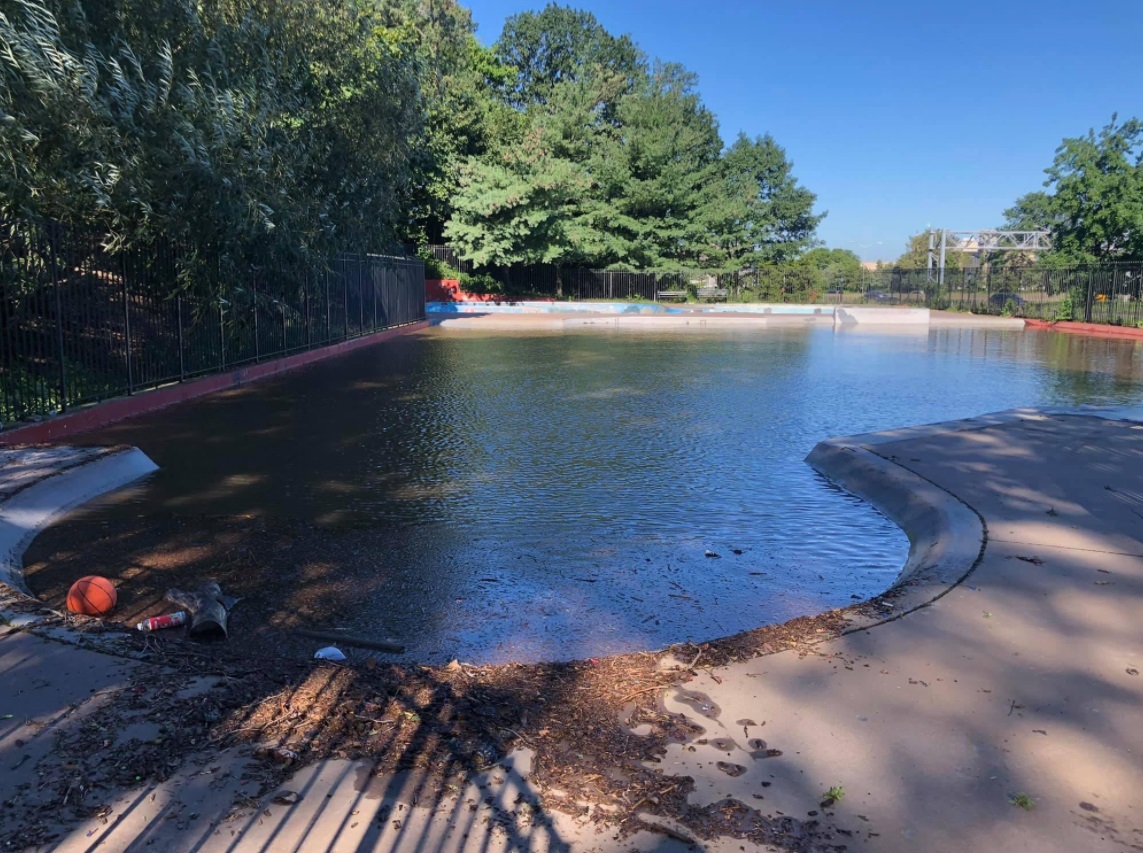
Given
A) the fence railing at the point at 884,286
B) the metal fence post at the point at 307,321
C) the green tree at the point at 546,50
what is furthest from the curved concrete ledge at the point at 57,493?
the green tree at the point at 546,50

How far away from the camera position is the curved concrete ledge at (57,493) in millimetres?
6227

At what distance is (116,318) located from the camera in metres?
12.2

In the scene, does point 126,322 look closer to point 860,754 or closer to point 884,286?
point 860,754

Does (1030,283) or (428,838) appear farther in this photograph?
(1030,283)

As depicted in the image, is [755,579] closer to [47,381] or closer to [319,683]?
[319,683]

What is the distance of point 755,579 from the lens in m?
6.02

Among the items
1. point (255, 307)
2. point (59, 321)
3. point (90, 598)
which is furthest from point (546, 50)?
point (90, 598)

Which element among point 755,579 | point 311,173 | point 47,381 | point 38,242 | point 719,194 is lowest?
point 755,579

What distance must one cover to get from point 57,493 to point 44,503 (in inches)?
11.1

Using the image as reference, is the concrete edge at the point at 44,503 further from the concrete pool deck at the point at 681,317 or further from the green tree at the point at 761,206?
the green tree at the point at 761,206

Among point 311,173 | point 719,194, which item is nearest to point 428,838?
point 311,173

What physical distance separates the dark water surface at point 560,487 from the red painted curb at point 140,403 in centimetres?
36

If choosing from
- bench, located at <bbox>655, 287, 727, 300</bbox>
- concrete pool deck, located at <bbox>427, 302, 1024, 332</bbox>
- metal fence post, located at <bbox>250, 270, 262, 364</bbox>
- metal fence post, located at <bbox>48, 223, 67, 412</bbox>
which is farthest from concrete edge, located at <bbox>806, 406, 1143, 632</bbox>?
bench, located at <bbox>655, 287, 727, 300</bbox>

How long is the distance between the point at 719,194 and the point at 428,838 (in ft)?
181
